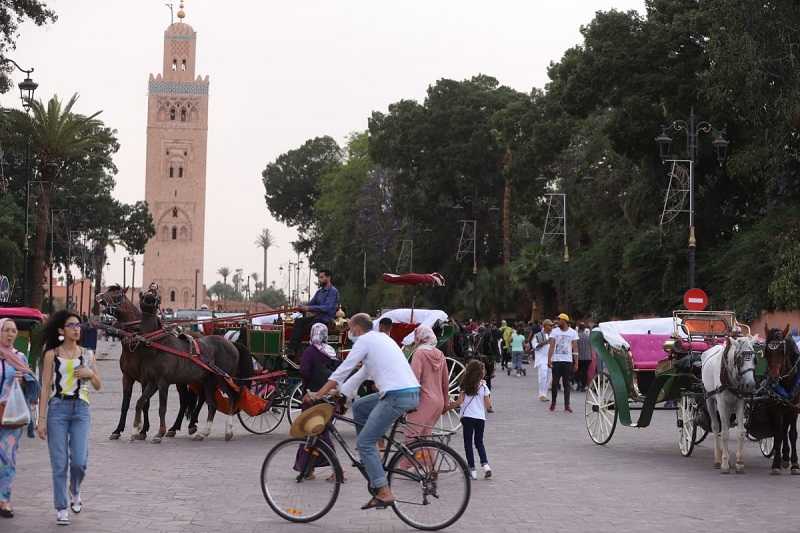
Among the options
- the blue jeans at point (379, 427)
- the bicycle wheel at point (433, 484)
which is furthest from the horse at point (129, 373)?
the bicycle wheel at point (433, 484)

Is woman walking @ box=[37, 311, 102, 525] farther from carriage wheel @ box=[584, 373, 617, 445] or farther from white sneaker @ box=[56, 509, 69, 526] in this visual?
carriage wheel @ box=[584, 373, 617, 445]

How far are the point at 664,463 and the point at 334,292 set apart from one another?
5.27 meters

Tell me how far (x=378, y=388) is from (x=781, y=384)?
600 cm

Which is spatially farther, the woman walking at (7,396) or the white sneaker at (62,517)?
the woman walking at (7,396)

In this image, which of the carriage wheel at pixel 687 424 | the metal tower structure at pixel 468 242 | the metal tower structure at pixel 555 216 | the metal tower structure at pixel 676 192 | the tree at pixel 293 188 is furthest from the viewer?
the tree at pixel 293 188

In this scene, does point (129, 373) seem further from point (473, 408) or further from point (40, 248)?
point (40, 248)

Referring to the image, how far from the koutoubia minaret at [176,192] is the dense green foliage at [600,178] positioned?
51002mm

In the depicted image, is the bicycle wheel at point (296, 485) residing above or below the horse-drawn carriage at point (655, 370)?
below

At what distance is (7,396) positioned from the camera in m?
10.8

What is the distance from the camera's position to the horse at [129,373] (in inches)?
716

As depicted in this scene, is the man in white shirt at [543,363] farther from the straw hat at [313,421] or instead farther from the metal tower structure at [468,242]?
the metal tower structure at [468,242]

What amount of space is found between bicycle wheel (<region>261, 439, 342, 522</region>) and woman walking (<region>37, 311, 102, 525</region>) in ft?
5.03

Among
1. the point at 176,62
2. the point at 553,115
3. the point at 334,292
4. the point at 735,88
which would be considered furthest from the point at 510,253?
the point at 176,62

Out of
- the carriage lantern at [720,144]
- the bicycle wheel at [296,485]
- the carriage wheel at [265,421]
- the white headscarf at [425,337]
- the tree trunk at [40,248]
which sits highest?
the carriage lantern at [720,144]
